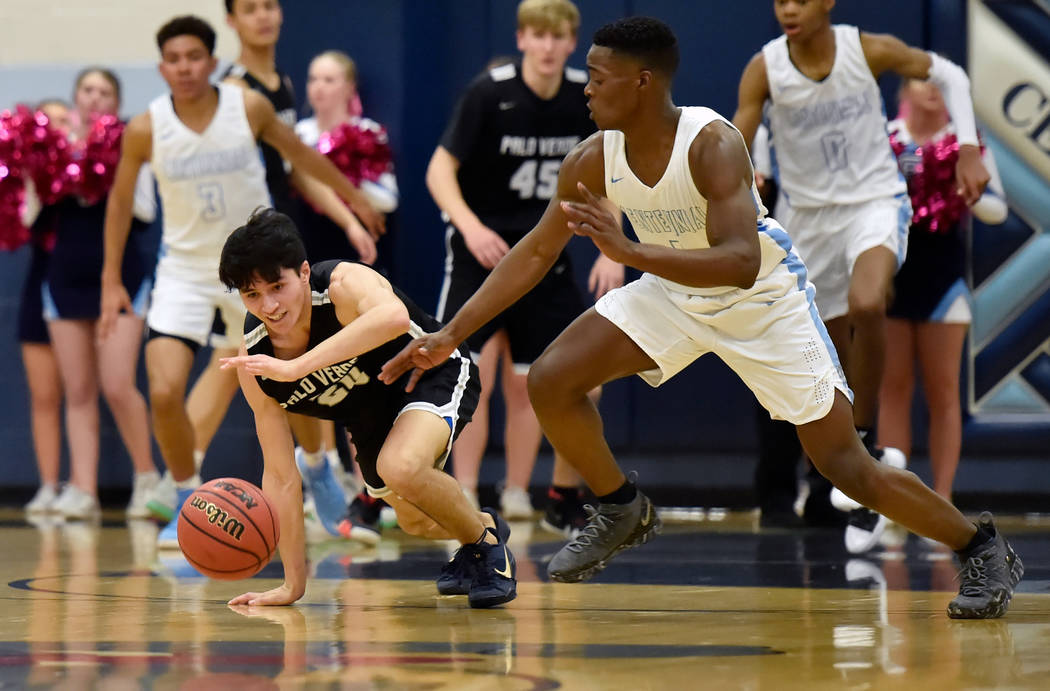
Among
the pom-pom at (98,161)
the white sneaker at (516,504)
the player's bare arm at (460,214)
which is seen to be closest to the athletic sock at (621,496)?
the player's bare arm at (460,214)

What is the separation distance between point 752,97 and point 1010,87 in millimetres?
2311

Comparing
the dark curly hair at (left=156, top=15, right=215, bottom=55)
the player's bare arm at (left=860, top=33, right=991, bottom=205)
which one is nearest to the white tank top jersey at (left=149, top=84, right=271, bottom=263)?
the dark curly hair at (left=156, top=15, right=215, bottom=55)

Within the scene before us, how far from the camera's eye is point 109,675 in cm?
358

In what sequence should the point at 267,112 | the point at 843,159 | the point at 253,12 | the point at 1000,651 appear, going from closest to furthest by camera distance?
the point at 1000,651
the point at 843,159
the point at 267,112
the point at 253,12

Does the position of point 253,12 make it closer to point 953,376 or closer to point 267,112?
point 267,112

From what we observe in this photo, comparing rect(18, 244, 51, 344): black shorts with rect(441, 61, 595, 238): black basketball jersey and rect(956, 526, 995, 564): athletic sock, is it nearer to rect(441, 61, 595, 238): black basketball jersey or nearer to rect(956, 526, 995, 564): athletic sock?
rect(441, 61, 595, 238): black basketball jersey

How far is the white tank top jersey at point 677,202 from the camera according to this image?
4.41 metres

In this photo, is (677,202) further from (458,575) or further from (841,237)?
(841,237)

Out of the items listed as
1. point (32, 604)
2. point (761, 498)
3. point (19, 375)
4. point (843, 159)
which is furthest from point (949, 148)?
point (19, 375)

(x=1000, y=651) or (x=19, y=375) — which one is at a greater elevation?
(x=1000, y=651)

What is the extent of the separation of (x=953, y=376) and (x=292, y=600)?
3.89 metres

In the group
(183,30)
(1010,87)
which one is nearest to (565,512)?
(183,30)

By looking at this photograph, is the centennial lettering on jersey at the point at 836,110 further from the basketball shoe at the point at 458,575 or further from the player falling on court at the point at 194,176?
the basketball shoe at the point at 458,575

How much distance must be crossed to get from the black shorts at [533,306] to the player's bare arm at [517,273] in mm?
2309
